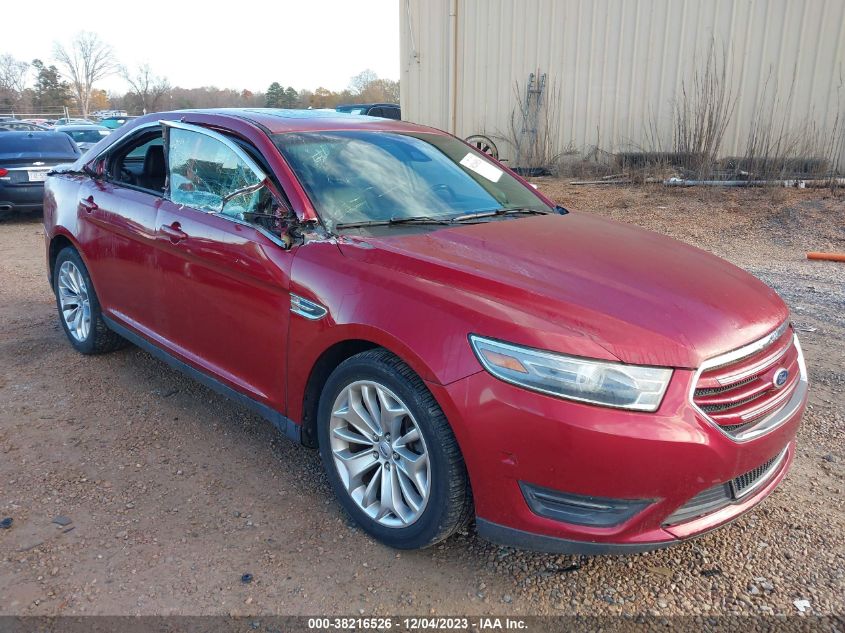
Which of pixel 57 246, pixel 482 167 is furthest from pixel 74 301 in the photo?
pixel 482 167

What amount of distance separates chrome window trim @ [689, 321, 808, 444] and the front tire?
835mm

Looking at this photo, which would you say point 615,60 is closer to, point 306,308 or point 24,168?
point 24,168

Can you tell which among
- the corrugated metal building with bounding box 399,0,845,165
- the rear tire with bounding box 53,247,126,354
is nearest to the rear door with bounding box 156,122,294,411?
the rear tire with bounding box 53,247,126,354

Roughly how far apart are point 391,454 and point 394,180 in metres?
1.45

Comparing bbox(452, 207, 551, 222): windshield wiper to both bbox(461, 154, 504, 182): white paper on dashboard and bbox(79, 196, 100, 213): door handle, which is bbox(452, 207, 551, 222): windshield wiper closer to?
bbox(461, 154, 504, 182): white paper on dashboard

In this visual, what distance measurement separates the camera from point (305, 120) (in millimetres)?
3646

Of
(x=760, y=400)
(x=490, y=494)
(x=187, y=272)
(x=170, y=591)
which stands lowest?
(x=170, y=591)

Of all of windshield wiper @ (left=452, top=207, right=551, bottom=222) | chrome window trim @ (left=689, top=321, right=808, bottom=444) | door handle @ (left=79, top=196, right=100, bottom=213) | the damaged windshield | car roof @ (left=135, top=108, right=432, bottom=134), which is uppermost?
Answer: car roof @ (left=135, top=108, right=432, bottom=134)

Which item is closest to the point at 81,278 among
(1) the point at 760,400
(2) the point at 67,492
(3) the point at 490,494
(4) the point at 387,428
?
(2) the point at 67,492

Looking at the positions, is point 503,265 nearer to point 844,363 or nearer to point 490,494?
point 490,494

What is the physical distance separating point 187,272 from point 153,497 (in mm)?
1120

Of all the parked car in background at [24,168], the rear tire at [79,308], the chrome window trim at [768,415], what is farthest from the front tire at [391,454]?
the parked car in background at [24,168]

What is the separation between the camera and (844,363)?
438 cm

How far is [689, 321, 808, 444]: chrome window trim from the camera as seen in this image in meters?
2.17
